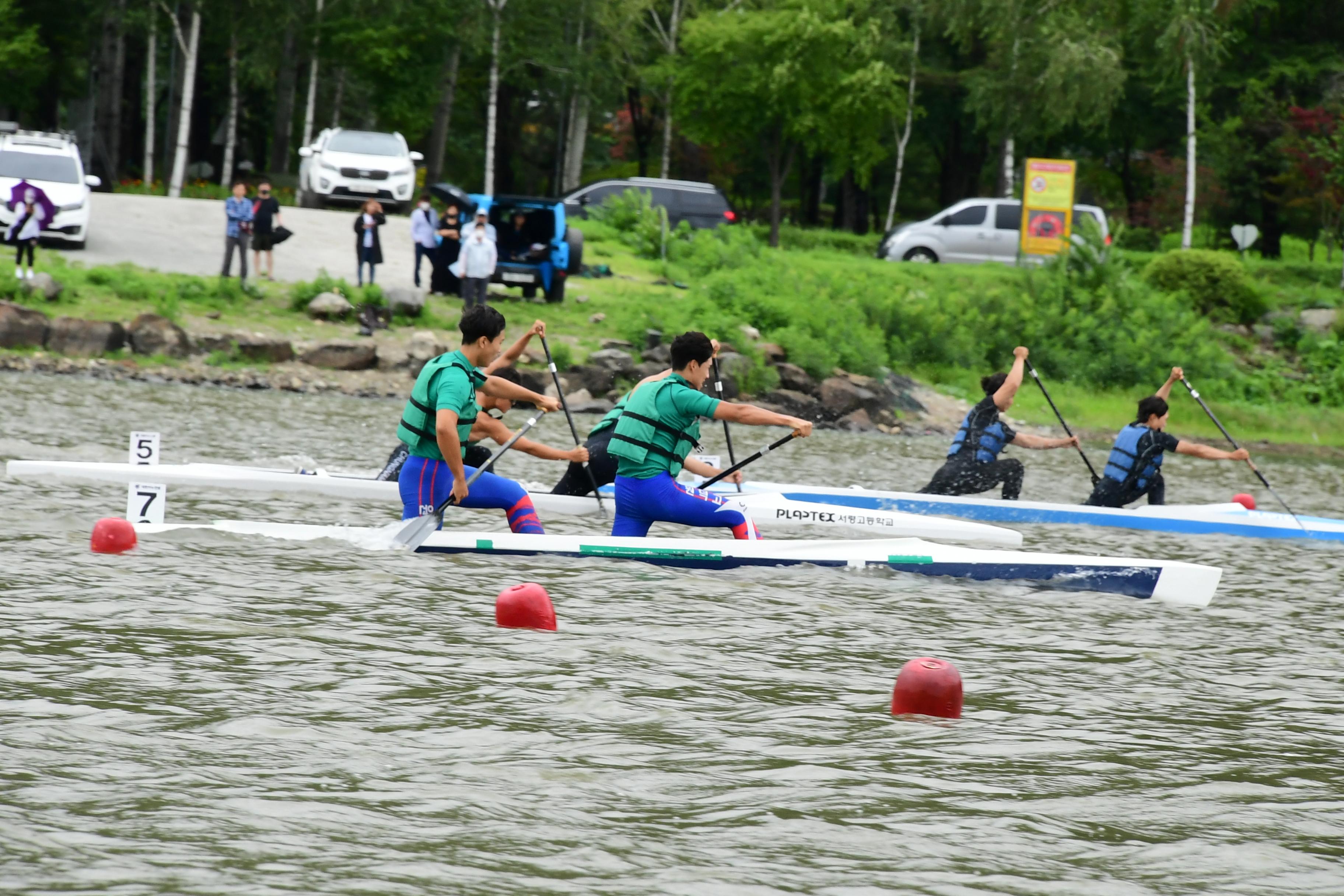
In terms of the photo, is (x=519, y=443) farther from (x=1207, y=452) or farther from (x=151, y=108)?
(x=151, y=108)

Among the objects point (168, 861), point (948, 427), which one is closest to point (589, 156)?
point (948, 427)

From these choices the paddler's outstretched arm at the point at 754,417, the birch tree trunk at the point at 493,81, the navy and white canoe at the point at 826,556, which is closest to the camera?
the paddler's outstretched arm at the point at 754,417

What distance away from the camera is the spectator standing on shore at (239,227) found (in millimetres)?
23562

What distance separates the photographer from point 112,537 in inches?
380

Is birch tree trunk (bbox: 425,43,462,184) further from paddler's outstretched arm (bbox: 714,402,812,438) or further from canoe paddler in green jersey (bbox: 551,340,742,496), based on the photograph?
paddler's outstretched arm (bbox: 714,402,812,438)

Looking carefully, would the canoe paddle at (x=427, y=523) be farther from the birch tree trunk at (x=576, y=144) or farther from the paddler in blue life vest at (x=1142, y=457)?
the birch tree trunk at (x=576, y=144)

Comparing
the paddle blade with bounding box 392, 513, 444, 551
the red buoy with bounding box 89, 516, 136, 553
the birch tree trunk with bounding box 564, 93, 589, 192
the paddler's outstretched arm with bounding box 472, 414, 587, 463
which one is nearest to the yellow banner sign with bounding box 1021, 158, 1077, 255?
the birch tree trunk with bounding box 564, 93, 589, 192

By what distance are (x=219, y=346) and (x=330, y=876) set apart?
1924 cm

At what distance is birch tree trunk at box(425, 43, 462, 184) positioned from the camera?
1594 inches

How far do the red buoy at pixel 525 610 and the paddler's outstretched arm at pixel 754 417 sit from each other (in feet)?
5.22

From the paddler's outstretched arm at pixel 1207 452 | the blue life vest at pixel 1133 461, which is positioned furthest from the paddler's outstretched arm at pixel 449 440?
the blue life vest at pixel 1133 461

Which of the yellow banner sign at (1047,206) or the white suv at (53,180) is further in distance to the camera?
the yellow banner sign at (1047,206)

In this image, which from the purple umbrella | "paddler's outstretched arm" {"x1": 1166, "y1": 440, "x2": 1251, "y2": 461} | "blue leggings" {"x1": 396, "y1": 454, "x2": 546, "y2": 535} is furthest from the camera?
the purple umbrella

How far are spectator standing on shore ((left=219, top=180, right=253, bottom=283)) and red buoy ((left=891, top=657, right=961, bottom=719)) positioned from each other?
60.4 feet
